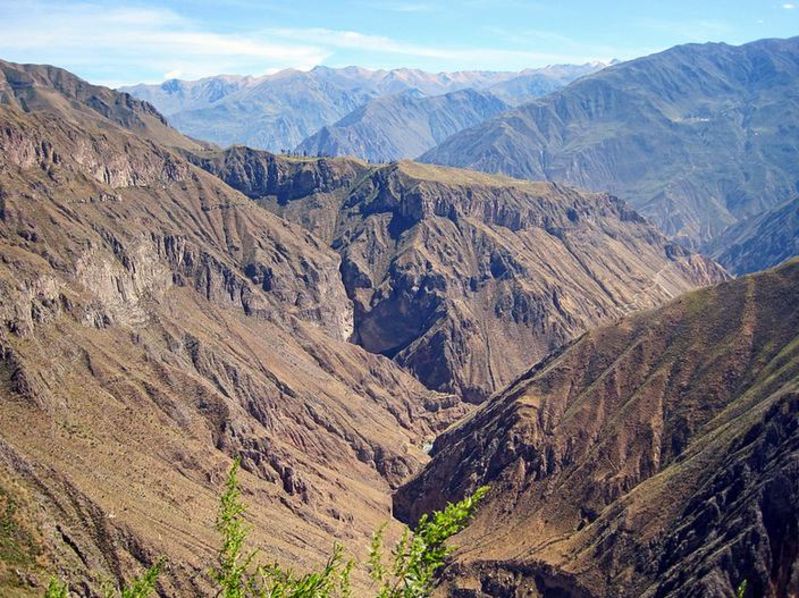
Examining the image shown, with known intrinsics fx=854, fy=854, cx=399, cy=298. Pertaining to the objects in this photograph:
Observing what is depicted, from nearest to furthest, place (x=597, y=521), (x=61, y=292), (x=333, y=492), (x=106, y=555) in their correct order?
(x=106, y=555) < (x=597, y=521) < (x=61, y=292) < (x=333, y=492)

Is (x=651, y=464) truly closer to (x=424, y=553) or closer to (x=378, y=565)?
(x=378, y=565)

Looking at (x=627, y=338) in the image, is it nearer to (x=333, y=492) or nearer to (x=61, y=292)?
(x=333, y=492)

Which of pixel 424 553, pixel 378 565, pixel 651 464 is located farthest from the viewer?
pixel 651 464

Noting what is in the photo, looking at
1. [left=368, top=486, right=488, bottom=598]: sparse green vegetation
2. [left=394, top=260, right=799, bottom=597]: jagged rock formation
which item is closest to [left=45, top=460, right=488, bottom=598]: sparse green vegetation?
[left=368, top=486, right=488, bottom=598]: sparse green vegetation

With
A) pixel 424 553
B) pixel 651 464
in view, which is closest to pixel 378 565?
pixel 424 553

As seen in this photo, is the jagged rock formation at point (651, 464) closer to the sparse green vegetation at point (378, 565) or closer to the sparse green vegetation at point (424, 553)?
the sparse green vegetation at point (378, 565)

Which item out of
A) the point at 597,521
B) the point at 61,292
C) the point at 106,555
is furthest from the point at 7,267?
the point at 597,521

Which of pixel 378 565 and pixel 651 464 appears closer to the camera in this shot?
pixel 378 565

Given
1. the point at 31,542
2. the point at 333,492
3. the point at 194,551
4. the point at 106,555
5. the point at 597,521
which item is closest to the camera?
the point at 31,542
